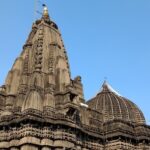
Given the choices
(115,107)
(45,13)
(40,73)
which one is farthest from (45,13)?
(115,107)

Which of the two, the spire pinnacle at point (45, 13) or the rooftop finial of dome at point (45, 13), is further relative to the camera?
the spire pinnacle at point (45, 13)

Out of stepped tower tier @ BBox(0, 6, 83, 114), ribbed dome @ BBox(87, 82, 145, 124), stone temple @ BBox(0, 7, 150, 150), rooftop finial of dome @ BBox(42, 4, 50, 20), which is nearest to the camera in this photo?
stone temple @ BBox(0, 7, 150, 150)

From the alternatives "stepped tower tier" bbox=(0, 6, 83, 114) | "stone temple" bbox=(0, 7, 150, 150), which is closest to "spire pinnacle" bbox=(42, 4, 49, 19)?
"stone temple" bbox=(0, 7, 150, 150)

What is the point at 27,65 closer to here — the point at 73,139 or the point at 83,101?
the point at 83,101

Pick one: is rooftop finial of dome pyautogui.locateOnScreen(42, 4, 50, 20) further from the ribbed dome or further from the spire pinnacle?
the ribbed dome

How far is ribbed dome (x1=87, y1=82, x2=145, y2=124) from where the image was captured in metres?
46.8

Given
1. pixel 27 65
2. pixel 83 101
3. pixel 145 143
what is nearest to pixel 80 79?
pixel 83 101

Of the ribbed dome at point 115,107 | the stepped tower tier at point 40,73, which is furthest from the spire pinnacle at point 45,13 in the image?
the ribbed dome at point 115,107

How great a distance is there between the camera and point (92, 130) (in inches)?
Result: 1644

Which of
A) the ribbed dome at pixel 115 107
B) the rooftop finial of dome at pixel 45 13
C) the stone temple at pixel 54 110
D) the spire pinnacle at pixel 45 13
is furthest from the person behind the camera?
the spire pinnacle at pixel 45 13

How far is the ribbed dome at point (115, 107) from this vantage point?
46.8m

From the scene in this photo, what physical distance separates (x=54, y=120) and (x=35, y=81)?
526cm

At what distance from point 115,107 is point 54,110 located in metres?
11.5

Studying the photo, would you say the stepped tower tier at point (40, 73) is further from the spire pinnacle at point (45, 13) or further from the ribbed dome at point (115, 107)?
the ribbed dome at point (115, 107)
